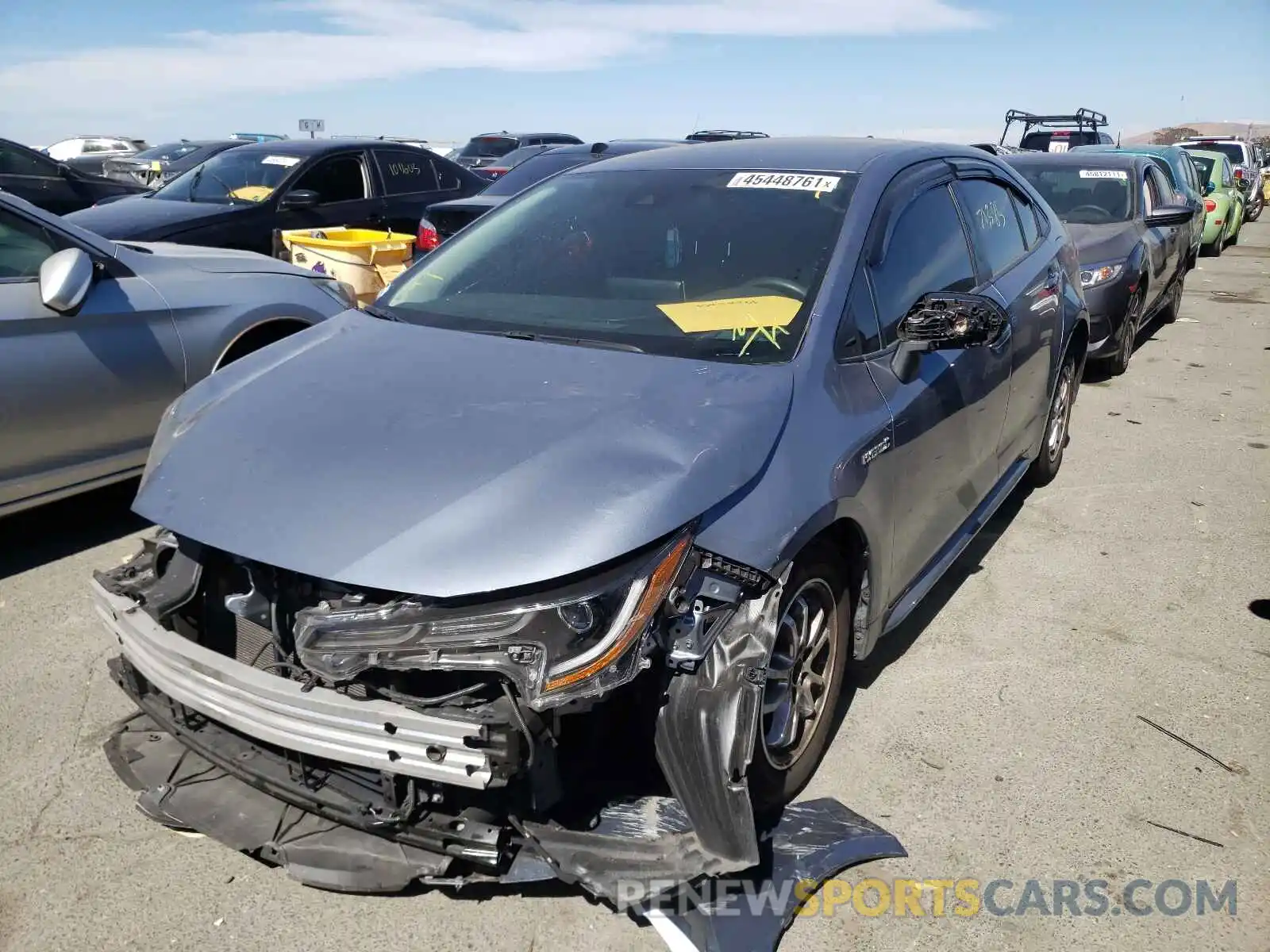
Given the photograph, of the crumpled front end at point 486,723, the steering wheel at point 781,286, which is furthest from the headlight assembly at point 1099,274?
the crumpled front end at point 486,723

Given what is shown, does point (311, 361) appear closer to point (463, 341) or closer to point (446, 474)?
point (463, 341)

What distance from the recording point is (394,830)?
228 centimetres

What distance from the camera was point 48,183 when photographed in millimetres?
12070

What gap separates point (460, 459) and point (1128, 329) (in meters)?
7.44

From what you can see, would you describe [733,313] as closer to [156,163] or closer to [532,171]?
[532,171]

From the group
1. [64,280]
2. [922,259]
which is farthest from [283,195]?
[922,259]

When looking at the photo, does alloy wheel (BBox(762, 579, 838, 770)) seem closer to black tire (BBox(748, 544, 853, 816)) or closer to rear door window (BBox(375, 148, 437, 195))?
black tire (BBox(748, 544, 853, 816))

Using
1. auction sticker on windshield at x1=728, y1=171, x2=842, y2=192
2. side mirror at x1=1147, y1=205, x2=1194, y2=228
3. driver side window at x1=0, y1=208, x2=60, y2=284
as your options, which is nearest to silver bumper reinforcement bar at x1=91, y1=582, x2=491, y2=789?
auction sticker on windshield at x1=728, y1=171, x2=842, y2=192

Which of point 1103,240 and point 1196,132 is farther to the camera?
point 1196,132

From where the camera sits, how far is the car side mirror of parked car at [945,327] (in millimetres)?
3068

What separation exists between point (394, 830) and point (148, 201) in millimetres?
7674

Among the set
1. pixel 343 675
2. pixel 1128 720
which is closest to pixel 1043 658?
pixel 1128 720

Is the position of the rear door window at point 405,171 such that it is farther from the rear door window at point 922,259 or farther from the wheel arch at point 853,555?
the wheel arch at point 853,555

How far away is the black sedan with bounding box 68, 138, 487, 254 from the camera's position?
7.80 m
